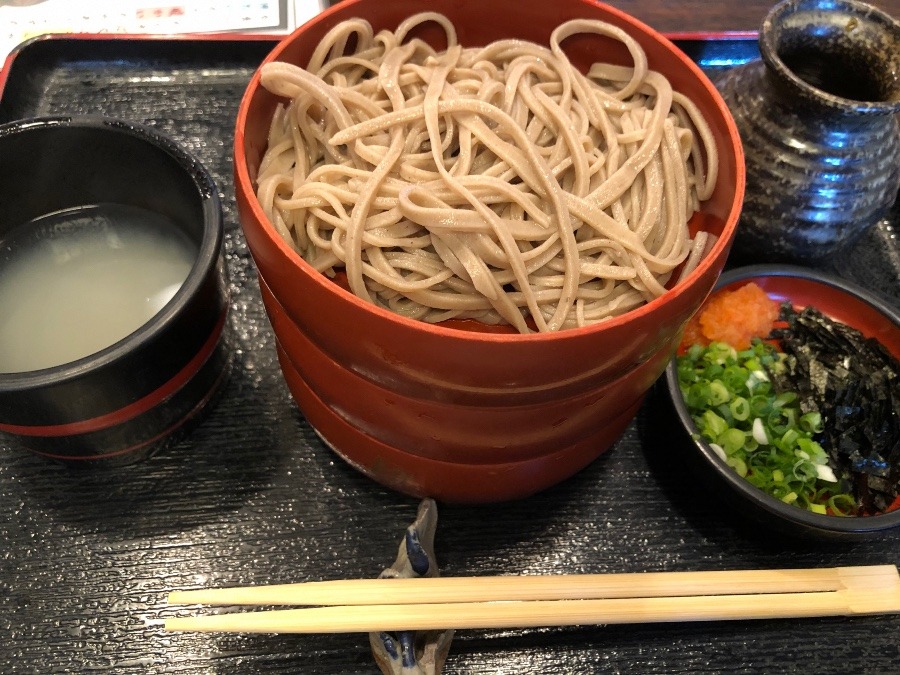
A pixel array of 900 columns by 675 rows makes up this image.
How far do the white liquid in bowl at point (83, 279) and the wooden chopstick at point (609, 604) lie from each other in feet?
1.59

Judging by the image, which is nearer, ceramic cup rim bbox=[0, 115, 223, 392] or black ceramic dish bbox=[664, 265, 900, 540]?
ceramic cup rim bbox=[0, 115, 223, 392]

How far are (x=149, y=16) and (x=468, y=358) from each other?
1.91m

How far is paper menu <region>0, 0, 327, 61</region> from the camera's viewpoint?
81.8 inches

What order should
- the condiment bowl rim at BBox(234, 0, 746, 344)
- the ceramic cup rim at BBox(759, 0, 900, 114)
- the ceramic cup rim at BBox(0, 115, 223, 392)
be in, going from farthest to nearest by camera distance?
the ceramic cup rim at BBox(759, 0, 900, 114)
the ceramic cup rim at BBox(0, 115, 223, 392)
the condiment bowl rim at BBox(234, 0, 746, 344)

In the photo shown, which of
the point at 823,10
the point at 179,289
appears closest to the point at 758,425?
the point at 823,10

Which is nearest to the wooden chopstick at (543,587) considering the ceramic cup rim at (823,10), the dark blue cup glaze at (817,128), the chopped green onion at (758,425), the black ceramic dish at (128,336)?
the chopped green onion at (758,425)

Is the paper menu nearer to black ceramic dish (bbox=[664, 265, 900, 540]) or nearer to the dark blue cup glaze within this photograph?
the dark blue cup glaze

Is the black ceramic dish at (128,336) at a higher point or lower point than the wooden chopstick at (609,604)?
higher

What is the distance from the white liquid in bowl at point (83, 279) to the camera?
118cm

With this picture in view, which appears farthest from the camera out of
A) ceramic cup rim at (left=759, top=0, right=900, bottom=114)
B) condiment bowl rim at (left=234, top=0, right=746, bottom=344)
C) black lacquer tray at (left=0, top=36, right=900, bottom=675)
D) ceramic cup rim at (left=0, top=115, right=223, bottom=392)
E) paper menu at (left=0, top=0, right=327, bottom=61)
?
paper menu at (left=0, top=0, right=327, bottom=61)

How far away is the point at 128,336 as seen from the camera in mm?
996

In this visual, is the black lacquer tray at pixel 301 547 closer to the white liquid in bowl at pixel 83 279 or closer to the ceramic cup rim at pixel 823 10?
the white liquid in bowl at pixel 83 279

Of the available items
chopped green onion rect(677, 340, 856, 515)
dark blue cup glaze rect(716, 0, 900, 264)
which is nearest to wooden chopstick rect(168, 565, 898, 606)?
chopped green onion rect(677, 340, 856, 515)

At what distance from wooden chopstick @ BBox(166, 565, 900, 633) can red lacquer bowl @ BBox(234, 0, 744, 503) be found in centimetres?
19
